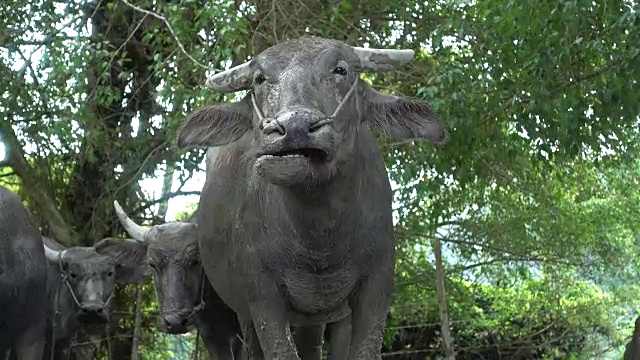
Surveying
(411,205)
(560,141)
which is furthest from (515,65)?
(411,205)

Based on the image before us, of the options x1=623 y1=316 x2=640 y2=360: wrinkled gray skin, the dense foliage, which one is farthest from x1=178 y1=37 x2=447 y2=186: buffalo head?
x1=623 y1=316 x2=640 y2=360: wrinkled gray skin

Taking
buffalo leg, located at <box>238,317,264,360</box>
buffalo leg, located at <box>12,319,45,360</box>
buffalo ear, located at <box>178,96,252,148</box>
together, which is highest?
buffalo ear, located at <box>178,96,252,148</box>

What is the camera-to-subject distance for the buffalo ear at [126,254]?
25.9 feet

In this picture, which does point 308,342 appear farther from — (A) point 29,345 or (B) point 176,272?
(A) point 29,345

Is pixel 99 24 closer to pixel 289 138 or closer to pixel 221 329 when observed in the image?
pixel 221 329

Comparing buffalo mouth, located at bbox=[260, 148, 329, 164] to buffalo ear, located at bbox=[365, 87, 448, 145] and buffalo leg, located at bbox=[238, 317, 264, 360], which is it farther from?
buffalo leg, located at bbox=[238, 317, 264, 360]

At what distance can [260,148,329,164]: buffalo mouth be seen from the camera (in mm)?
3965

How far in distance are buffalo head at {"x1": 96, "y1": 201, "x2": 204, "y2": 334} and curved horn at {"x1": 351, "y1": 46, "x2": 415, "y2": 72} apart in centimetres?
242

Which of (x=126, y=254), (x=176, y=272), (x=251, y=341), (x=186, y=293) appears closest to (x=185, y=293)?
(x=186, y=293)

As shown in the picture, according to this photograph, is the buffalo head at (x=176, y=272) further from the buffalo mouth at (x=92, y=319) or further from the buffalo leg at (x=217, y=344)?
the buffalo mouth at (x=92, y=319)

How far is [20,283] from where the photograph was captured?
6277 mm

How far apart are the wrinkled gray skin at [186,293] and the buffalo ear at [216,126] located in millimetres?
1942

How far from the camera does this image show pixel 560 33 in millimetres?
7234

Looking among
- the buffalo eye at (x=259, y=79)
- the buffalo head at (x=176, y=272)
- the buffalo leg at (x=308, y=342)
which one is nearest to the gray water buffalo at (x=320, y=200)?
the buffalo eye at (x=259, y=79)
